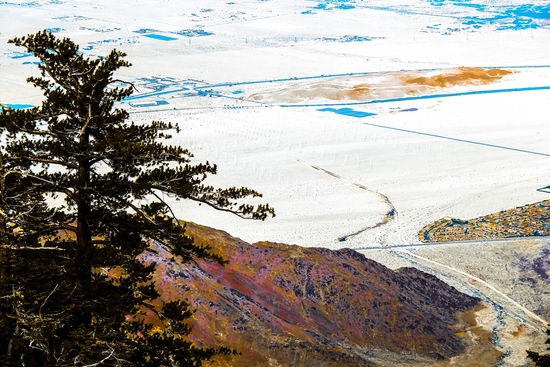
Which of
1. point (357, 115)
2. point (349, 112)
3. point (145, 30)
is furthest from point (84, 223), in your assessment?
point (145, 30)

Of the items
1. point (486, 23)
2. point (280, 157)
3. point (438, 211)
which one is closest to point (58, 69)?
point (438, 211)

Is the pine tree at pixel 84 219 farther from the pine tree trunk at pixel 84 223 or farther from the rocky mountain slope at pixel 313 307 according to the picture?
the rocky mountain slope at pixel 313 307

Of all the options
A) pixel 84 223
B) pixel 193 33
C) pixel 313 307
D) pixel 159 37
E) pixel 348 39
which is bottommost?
pixel 313 307

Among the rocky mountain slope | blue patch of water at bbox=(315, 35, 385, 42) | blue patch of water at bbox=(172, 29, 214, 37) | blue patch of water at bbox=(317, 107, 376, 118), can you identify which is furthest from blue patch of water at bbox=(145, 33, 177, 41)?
the rocky mountain slope

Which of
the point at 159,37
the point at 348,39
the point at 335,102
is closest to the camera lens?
the point at 335,102

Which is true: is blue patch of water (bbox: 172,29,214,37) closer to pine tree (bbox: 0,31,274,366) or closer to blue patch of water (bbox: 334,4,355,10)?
blue patch of water (bbox: 334,4,355,10)

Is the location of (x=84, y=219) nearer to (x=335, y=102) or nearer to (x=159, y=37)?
(x=335, y=102)
